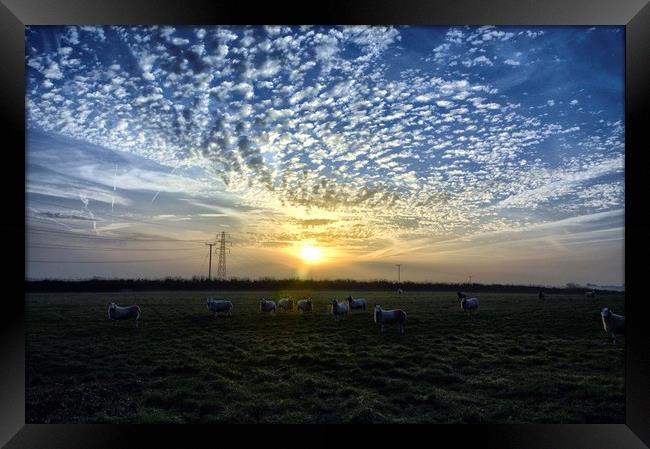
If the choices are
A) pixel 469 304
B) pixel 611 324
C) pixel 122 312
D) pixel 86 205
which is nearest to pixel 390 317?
pixel 611 324

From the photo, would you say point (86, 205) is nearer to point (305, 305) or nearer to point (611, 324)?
point (305, 305)

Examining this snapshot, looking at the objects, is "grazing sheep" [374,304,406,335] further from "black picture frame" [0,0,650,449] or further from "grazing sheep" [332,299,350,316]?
"black picture frame" [0,0,650,449]

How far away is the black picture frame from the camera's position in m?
4.39

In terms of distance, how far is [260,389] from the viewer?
5781mm

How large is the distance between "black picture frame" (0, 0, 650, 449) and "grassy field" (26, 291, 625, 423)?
0.37m

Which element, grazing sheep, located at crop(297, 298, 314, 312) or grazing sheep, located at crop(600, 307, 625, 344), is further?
grazing sheep, located at crop(297, 298, 314, 312)

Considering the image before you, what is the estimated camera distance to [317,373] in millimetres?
6262

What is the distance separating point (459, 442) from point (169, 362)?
193 inches

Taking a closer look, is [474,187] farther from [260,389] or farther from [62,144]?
[62,144]

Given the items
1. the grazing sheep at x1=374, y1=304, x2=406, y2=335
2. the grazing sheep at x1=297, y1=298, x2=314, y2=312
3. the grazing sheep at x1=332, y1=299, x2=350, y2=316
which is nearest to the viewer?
the grazing sheep at x1=374, y1=304, x2=406, y2=335

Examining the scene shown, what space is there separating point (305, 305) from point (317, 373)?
6975 millimetres

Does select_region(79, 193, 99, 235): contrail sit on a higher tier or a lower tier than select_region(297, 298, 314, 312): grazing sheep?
higher

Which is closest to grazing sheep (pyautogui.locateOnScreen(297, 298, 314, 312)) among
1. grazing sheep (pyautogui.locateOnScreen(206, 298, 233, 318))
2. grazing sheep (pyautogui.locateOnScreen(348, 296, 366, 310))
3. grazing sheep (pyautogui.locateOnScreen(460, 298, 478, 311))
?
grazing sheep (pyautogui.locateOnScreen(348, 296, 366, 310))
